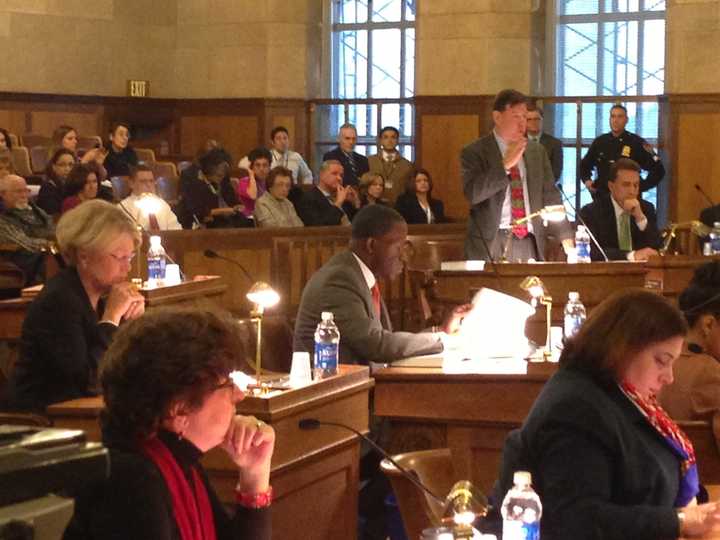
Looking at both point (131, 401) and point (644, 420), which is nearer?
point (131, 401)

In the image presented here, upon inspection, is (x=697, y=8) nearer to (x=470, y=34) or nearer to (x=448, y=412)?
(x=470, y=34)

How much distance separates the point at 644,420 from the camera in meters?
2.99

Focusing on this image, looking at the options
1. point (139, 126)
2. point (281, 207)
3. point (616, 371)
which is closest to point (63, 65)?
point (139, 126)

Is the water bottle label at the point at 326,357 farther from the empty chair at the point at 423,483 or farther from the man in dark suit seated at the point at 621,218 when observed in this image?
the man in dark suit seated at the point at 621,218

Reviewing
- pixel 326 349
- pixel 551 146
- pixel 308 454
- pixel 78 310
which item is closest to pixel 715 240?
pixel 326 349

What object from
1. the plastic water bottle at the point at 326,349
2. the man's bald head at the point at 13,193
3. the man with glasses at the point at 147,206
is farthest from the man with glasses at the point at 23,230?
the plastic water bottle at the point at 326,349

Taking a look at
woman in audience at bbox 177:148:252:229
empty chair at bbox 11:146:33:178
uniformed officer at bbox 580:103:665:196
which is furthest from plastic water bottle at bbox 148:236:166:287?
uniformed officer at bbox 580:103:665:196

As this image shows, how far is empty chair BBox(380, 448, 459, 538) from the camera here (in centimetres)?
323

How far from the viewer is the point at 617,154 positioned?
1189cm

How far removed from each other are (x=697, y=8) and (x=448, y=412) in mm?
8484

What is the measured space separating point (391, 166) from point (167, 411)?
9983mm

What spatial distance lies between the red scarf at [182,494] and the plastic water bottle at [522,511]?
61 cm

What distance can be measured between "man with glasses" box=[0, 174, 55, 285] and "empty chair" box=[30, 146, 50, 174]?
3.44 meters

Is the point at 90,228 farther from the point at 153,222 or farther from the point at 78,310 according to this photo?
the point at 153,222
